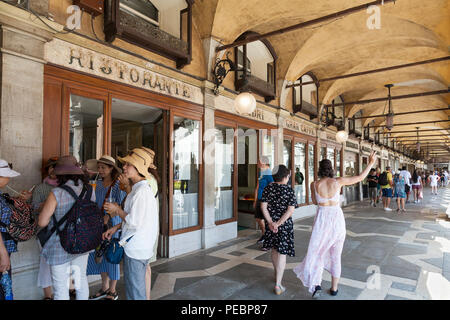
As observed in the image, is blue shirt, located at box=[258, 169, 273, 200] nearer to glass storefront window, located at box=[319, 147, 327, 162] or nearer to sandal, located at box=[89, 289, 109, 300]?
sandal, located at box=[89, 289, 109, 300]

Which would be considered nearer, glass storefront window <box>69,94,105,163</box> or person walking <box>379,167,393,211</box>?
glass storefront window <box>69,94,105,163</box>

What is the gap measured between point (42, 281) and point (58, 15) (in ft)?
10.1

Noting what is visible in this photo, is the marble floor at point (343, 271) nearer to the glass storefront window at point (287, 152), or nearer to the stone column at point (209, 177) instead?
the stone column at point (209, 177)

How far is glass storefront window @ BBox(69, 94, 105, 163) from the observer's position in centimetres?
366

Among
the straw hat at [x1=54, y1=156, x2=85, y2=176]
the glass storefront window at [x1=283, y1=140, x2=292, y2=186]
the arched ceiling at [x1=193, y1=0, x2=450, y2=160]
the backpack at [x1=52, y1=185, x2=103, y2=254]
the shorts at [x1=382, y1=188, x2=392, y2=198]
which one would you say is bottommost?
the shorts at [x1=382, y1=188, x2=392, y2=198]

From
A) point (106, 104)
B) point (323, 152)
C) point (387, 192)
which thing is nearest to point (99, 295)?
point (106, 104)

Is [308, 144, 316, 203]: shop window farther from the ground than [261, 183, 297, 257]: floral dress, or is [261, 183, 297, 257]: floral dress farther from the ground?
[308, 144, 316, 203]: shop window

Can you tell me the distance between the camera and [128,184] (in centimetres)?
270

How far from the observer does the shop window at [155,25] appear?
3.83 meters

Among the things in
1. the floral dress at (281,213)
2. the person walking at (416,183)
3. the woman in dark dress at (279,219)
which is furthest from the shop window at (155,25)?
the person walking at (416,183)

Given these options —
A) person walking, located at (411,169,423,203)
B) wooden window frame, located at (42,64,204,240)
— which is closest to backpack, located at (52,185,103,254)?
wooden window frame, located at (42,64,204,240)

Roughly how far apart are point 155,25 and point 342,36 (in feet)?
16.7

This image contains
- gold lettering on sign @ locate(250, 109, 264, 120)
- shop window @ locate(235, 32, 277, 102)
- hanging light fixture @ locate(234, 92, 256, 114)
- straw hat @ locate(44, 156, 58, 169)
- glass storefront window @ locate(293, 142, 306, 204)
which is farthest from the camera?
glass storefront window @ locate(293, 142, 306, 204)
